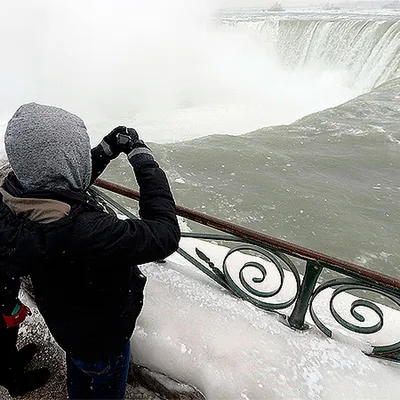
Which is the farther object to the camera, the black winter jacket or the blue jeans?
the blue jeans

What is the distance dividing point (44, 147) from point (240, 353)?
4.14 ft

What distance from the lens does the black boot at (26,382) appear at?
6.17ft

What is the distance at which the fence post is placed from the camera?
1693 millimetres

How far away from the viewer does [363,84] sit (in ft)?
56.6

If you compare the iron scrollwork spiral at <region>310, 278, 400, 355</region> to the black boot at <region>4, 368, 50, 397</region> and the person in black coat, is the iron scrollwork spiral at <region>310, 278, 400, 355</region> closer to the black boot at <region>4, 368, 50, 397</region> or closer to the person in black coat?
the person in black coat

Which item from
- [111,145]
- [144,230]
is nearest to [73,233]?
[144,230]

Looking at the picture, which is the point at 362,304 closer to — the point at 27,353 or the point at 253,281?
the point at 253,281

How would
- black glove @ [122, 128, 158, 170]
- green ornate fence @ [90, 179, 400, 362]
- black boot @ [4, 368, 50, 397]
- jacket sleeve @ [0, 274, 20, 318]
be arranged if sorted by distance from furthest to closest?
black boot @ [4, 368, 50, 397]
green ornate fence @ [90, 179, 400, 362]
jacket sleeve @ [0, 274, 20, 318]
black glove @ [122, 128, 158, 170]

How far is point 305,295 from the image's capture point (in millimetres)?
1784

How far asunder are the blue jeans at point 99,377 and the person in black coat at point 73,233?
47mm

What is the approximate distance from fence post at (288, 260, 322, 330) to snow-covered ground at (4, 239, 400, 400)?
0.16 feet

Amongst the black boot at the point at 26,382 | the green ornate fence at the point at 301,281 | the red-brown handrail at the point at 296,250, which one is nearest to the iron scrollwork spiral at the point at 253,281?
the green ornate fence at the point at 301,281

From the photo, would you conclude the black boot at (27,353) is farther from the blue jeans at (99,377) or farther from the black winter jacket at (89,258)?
the black winter jacket at (89,258)

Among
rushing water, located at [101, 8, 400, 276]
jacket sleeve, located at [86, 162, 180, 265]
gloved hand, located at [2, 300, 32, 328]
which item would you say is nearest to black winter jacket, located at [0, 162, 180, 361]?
jacket sleeve, located at [86, 162, 180, 265]
